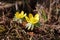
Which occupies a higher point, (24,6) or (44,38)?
(24,6)

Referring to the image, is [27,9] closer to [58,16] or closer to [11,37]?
[58,16]

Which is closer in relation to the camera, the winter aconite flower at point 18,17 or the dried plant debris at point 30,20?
the dried plant debris at point 30,20

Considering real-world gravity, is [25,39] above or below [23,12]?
below

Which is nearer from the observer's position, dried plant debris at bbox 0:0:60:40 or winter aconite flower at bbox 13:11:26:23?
dried plant debris at bbox 0:0:60:40

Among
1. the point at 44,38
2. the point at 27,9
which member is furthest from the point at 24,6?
the point at 44,38

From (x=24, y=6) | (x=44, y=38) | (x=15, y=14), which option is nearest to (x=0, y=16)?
(x=15, y=14)

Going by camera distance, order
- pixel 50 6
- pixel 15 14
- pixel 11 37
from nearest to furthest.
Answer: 1. pixel 11 37
2. pixel 15 14
3. pixel 50 6

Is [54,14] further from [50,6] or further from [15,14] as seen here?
[15,14]

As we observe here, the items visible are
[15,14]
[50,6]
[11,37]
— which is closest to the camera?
[11,37]

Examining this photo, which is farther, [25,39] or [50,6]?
[50,6]
